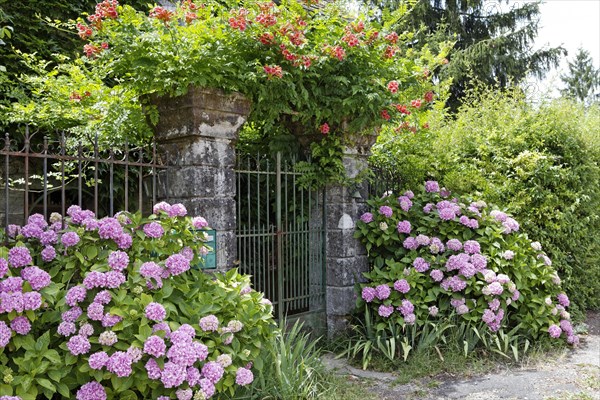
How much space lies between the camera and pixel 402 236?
5.46 m

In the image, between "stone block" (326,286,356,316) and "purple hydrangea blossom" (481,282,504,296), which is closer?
"purple hydrangea blossom" (481,282,504,296)

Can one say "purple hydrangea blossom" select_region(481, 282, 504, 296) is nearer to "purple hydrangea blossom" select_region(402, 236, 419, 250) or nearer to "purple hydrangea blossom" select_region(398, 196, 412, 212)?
"purple hydrangea blossom" select_region(402, 236, 419, 250)

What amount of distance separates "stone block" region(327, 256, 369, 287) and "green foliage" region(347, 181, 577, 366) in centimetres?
12

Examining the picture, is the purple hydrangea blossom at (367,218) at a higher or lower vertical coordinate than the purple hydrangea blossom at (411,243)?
higher

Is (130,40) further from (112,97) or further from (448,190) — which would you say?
(448,190)

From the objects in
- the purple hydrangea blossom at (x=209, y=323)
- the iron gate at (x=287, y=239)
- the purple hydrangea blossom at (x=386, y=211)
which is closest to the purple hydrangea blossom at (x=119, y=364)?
the purple hydrangea blossom at (x=209, y=323)

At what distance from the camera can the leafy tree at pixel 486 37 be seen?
49.2 feet

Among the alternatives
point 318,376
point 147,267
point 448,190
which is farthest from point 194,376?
point 448,190

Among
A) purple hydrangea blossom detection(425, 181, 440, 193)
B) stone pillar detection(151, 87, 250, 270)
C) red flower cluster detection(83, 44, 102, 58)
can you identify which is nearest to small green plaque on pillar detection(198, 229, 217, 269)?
stone pillar detection(151, 87, 250, 270)

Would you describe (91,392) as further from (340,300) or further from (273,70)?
(340,300)

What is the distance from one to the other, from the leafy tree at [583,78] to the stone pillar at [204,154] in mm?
27447

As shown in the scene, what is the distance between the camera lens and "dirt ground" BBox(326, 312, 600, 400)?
13.5 ft

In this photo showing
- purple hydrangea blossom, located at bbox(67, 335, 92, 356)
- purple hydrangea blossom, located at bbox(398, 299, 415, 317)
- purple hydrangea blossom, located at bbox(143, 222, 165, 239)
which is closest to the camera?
purple hydrangea blossom, located at bbox(67, 335, 92, 356)

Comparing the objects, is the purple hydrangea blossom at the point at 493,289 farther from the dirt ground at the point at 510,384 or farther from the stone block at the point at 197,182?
the stone block at the point at 197,182
